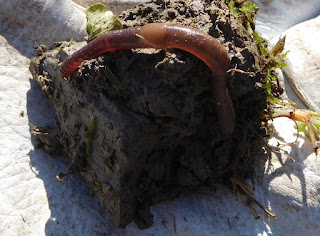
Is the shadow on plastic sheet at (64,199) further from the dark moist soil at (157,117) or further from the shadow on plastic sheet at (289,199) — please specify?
the shadow on plastic sheet at (289,199)

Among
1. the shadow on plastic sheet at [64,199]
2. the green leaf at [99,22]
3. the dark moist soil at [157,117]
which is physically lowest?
the shadow on plastic sheet at [64,199]

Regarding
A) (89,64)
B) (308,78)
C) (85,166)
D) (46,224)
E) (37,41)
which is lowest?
(46,224)

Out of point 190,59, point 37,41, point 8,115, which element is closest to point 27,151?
point 8,115

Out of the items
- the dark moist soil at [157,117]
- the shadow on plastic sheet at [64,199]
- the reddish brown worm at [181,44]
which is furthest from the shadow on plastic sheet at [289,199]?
the shadow on plastic sheet at [64,199]

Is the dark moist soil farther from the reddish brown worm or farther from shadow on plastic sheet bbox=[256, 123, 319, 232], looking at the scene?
shadow on plastic sheet bbox=[256, 123, 319, 232]

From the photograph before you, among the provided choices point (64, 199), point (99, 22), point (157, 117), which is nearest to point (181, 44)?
point (157, 117)

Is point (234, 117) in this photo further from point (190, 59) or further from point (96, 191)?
point (96, 191)

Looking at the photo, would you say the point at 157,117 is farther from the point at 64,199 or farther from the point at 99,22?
the point at 64,199
